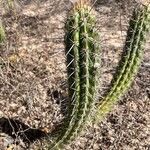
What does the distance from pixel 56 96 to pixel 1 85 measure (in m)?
0.60

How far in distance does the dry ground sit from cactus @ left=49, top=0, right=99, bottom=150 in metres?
0.58

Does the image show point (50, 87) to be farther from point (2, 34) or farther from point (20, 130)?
point (2, 34)

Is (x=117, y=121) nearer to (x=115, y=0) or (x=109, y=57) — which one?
(x=109, y=57)

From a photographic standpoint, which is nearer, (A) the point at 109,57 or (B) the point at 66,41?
(B) the point at 66,41

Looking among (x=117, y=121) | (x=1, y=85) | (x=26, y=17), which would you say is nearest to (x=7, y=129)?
(x=1, y=85)

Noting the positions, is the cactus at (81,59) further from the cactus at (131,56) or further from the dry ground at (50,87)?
the dry ground at (50,87)

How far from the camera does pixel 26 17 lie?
5.72 metres

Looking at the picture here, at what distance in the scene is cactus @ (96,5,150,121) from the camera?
298 cm

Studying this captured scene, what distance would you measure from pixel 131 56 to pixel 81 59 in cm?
65

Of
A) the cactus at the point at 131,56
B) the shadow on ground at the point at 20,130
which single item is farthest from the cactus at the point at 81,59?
the shadow on ground at the point at 20,130

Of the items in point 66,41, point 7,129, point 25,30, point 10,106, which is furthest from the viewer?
point 25,30

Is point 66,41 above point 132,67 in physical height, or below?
above

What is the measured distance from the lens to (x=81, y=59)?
2.61 m

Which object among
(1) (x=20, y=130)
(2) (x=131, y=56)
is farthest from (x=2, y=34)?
(2) (x=131, y=56)
